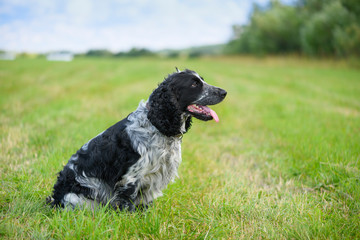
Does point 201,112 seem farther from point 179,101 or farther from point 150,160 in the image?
point 150,160

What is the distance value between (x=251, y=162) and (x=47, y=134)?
4.69 m

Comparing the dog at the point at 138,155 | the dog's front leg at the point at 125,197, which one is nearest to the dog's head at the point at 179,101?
the dog at the point at 138,155

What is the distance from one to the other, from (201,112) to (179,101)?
0.33 metres

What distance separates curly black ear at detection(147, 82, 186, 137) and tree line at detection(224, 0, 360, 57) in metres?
26.5

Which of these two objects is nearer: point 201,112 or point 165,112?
point 165,112

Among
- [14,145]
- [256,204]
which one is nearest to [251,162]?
[256,204]

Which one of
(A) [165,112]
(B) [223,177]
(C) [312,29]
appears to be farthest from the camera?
(C) [312,29]

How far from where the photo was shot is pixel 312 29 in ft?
97.8

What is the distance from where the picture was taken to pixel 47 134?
656cm

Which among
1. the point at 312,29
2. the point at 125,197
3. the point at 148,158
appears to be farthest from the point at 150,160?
the point at 312,29

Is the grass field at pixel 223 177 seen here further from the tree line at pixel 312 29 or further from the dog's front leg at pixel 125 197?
the tree line at pixel 312 29

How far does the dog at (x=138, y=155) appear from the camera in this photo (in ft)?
11.6

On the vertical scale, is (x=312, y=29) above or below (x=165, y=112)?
above

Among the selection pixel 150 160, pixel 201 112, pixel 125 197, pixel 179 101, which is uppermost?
pixel 179 101
